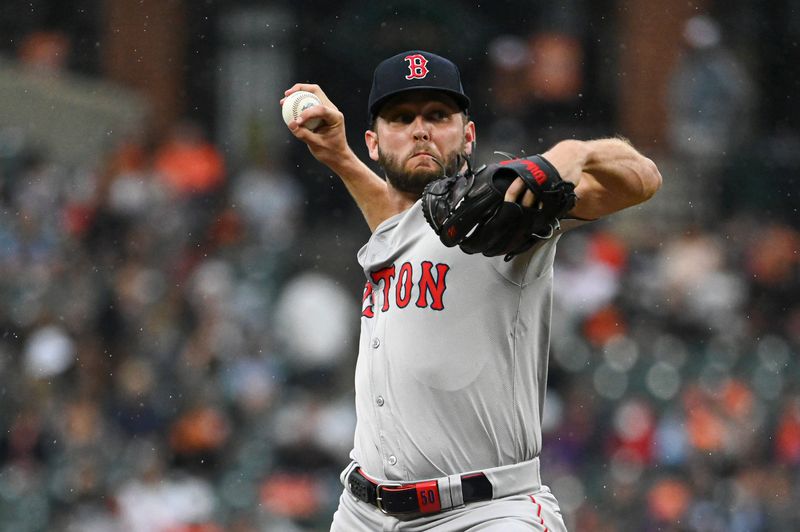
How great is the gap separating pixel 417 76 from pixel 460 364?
0.85 metres

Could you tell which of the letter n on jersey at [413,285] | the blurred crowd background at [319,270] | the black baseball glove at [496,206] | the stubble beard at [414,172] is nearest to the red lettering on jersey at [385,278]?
the letter n on jersey at [413,285]

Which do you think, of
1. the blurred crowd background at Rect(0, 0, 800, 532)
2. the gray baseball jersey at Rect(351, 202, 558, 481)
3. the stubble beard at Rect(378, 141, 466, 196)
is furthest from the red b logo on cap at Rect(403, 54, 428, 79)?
the blurred crowd background at Rect(0, 0, 800, 532)

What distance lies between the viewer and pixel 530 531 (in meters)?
3.32

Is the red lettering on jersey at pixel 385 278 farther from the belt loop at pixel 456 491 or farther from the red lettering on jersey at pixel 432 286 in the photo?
the belt loop at pixel 456 491

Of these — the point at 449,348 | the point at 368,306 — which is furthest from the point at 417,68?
the point at 449,348

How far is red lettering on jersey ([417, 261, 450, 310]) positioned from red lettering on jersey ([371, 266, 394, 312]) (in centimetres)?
15

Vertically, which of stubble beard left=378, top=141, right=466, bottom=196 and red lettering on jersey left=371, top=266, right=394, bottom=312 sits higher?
stubble beard left=378, top=141, right=466, bottom=196

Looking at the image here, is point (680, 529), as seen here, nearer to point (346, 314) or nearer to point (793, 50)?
point (346, 314)

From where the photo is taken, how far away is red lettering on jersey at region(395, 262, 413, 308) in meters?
3.51

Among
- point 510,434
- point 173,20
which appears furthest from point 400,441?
point 173,20

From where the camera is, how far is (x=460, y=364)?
3.39 meters

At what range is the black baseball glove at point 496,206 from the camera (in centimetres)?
290

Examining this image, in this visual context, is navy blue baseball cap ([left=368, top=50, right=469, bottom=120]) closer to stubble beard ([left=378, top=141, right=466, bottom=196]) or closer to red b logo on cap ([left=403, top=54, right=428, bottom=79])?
red b logo on cap ([left=403, top=54, right=428, bottom=79])

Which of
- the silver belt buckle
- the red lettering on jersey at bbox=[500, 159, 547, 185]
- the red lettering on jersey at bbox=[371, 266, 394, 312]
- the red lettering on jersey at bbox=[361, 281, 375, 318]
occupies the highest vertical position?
the red lettering on jersey at bbox=[500, 159, 547, 185]
